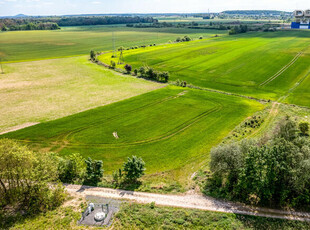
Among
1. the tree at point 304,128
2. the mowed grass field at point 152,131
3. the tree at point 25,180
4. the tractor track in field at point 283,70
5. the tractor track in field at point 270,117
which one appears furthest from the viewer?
the tractor track in field at point 283,70

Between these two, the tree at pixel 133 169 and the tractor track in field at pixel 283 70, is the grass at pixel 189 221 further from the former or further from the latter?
the tractor track in field at pixel 283 70

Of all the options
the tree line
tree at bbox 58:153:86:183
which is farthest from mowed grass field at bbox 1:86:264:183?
the tree line

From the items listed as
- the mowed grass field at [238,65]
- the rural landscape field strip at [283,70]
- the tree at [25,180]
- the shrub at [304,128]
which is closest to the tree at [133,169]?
the tree at [25,180]

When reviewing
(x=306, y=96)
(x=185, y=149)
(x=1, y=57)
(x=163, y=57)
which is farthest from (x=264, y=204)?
(x=1, y=57)

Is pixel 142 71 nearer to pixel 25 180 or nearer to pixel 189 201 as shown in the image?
pixel 189 201

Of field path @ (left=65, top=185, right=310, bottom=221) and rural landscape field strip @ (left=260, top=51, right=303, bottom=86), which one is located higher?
rural landscape field strip @ (left=260, top=51, right=303, bottom=86)

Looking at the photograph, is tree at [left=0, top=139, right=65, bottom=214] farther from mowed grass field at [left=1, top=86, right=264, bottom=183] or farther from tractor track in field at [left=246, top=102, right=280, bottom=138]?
tractor track in field at [left=246, top=102, right=280, bottom=138]
